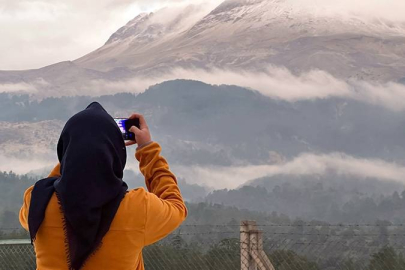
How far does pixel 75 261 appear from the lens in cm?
201

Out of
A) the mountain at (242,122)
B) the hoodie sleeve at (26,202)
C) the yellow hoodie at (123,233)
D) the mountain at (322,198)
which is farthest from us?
the mountain at (242,122)

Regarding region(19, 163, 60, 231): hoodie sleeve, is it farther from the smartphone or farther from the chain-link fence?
the chain-link fence

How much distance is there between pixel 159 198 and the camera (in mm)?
2117

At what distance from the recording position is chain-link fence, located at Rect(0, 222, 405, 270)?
216 inches

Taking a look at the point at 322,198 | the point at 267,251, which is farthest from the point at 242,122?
the point at 267,251

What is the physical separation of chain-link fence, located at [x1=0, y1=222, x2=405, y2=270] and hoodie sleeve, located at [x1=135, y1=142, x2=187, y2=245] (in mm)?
3254

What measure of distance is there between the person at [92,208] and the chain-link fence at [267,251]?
3416 mm

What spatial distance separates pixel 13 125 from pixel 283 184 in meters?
53.2

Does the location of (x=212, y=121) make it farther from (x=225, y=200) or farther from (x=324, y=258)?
(x=324, y=258)

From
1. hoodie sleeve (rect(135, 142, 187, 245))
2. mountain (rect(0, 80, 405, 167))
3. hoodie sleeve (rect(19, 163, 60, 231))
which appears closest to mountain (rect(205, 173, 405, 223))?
mountain (rect(0, 80, 405, 167))

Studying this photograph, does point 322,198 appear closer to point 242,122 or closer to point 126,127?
point 242,122

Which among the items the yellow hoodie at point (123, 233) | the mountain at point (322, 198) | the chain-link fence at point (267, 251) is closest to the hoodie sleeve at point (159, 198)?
the yellow hoodie at point (123, 233)

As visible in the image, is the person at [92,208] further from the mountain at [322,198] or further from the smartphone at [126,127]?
the mountain at [322,198]

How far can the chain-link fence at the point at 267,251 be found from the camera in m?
5.48
